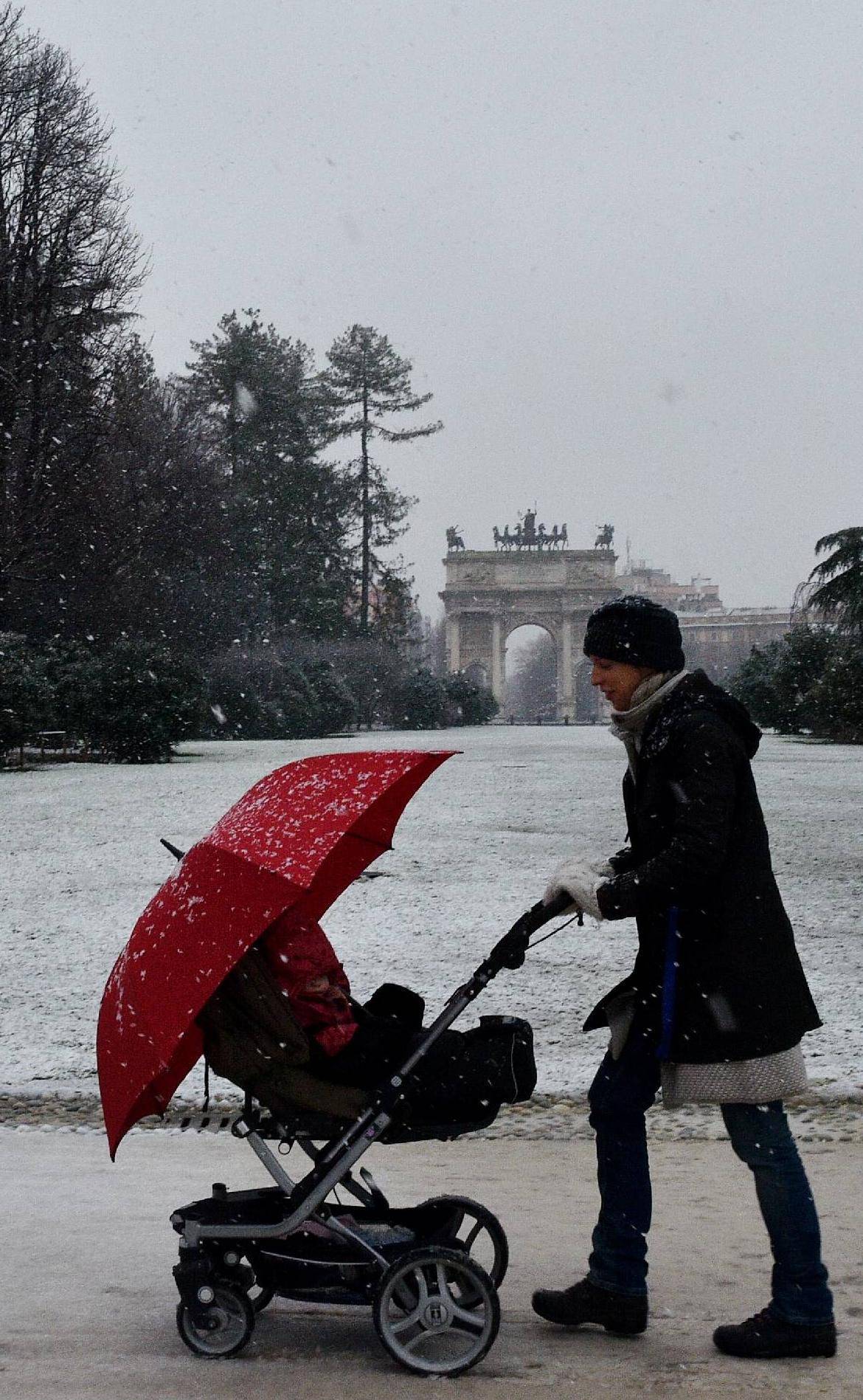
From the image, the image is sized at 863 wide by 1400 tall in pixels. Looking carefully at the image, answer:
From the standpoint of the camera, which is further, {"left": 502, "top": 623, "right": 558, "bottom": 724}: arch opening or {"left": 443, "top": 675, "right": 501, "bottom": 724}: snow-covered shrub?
{"left": 502, "top": 623, "right": 558, "bottom": 724}: arch opening

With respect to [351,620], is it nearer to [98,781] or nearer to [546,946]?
[98,781]

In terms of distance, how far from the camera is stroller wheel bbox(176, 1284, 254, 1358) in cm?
318

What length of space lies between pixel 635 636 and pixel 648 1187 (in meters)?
1.24

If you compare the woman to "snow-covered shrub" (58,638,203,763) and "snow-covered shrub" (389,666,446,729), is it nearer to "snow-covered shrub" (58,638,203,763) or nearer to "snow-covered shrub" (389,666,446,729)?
"snow-covered shrub" (58,638,203,763)

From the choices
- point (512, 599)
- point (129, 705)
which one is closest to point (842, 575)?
point (129, 705)

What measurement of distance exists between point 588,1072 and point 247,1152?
151cm

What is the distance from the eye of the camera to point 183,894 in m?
3.15

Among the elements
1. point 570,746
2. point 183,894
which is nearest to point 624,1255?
point 183,894

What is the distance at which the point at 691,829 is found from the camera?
310 centimetres

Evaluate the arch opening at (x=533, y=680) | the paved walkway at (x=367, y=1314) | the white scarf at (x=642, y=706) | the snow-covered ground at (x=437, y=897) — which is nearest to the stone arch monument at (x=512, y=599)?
the arch opening at (x=533, y=680)

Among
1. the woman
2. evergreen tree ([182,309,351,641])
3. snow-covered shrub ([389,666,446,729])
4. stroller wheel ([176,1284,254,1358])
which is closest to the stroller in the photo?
stroller wheel ([176,1284,254,1358])

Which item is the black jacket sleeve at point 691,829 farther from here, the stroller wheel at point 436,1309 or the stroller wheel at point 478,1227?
the stroller wheel at point 436,1309

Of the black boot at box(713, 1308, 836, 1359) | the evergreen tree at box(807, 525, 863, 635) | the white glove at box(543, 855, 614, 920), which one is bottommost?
the black boot at box(713, 1308, 836, 1359)

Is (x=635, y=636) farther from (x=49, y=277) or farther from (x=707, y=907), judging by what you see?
(x=49, y=277)
